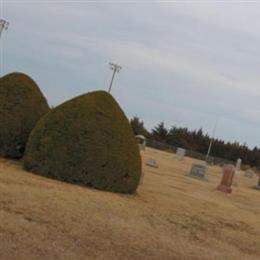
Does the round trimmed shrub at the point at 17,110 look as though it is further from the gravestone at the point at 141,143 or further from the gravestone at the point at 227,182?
the gravestone at the point at 141,143

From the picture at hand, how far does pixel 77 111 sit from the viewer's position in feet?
42.0

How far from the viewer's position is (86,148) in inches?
479

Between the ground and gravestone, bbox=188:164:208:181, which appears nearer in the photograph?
the ground

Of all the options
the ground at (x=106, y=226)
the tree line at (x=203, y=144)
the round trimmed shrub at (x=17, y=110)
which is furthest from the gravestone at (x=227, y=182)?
the tree line at (x=203, y=144)

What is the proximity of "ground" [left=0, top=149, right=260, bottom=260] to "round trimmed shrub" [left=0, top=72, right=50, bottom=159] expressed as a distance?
27.7 inches

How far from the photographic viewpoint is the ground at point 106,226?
719cm

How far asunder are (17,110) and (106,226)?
595cm

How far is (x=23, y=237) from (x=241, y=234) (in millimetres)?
5037

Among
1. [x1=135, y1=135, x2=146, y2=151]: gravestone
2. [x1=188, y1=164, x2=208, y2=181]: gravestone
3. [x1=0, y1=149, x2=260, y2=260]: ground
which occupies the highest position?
[x1=135, y1=135, x2=146, y2=151]: gravestone

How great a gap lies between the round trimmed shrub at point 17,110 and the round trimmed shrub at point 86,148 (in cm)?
119

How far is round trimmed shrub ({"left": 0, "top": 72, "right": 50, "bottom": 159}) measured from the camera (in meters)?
13.8

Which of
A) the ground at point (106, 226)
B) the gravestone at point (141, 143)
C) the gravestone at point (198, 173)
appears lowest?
the ground at point (106, 226)

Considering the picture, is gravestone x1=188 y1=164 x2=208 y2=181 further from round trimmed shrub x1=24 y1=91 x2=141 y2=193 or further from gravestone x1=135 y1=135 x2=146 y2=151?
gravestone x1=135 y1=135 x2=146 y2=151

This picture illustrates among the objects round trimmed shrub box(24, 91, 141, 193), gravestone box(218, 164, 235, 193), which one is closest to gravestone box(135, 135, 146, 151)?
gravestone box(218, 164, 235, 193)
